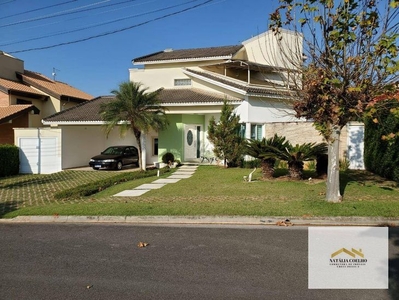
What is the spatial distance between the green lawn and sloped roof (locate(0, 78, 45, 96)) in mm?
12543

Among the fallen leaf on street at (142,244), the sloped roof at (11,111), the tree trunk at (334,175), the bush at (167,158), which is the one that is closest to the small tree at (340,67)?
the tree trunk at (334,175)

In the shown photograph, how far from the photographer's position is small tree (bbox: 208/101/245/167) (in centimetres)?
1736

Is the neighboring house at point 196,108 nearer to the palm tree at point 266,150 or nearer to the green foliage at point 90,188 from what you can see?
the palm tree at point 266,150

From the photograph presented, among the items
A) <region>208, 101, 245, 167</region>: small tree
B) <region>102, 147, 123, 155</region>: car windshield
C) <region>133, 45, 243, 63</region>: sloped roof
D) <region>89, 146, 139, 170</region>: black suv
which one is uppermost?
<region>133, 45, 243, 63</region>: sloped roof

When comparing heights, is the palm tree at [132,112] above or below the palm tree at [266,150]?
above

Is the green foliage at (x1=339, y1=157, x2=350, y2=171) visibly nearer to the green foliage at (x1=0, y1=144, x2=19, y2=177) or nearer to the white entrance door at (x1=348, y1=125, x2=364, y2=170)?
the white entrance door at (x1=348, y1=125, x2=364, y2=170)

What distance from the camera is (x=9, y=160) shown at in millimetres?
18781

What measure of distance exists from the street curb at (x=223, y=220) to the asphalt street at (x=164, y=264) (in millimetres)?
419

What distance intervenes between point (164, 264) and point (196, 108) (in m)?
15.5

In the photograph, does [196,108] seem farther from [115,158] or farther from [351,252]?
[351,252]

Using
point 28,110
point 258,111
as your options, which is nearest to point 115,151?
point 28,110

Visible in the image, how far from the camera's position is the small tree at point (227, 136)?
57.0 feet

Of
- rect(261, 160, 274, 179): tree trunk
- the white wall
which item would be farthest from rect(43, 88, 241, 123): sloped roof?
rect(261, 160, 274, 179): tree trunk

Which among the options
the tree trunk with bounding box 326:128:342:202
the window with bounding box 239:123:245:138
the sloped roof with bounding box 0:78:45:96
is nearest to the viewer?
the tree trunk with bounding box 326:128:342:202
